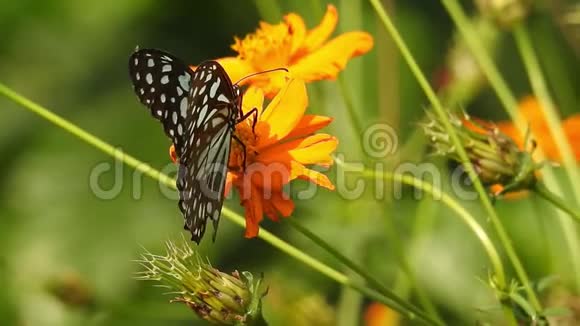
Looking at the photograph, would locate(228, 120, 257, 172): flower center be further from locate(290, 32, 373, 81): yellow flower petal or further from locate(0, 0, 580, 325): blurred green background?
locate(0, 0, 580, 325): blurred green background

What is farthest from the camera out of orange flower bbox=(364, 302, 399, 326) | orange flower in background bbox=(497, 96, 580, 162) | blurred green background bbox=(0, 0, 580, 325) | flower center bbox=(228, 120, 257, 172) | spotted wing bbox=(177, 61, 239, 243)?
blurred green background bbox=(0, 0, 580, 325)

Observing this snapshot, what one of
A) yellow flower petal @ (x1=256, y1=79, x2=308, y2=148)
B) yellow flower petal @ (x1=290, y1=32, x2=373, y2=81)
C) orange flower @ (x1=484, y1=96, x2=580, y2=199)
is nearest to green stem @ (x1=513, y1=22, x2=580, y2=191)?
orange flower @ (x1=484, y1=96, x2=580, y2=199)

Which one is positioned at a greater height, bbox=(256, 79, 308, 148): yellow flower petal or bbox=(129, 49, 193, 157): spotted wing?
bbox=(129, 49, 193, 157): spotted wing

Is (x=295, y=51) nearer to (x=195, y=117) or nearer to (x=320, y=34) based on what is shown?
(x=320, y=34)

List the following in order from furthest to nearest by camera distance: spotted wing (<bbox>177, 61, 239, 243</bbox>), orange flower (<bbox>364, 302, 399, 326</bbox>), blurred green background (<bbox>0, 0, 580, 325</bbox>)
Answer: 1. blurred green background (<bbox>0, 0, 580, 325</bbox>)
2. orange flower (<bbox>364, 302, 399, 326</bbox>)
3. spotted wing (<bbox>177, 61, 239, 243</bbox>)

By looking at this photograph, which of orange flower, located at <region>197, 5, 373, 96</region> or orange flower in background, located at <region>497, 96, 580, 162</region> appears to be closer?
orange flower, located at <region>197, 5, 373, 96</region>

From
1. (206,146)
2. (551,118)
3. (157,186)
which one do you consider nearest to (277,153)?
(206,146)

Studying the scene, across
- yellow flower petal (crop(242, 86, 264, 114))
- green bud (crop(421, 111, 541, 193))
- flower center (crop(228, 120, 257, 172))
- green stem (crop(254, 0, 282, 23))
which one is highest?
green stem (crop(254, 0, 282, 23))
